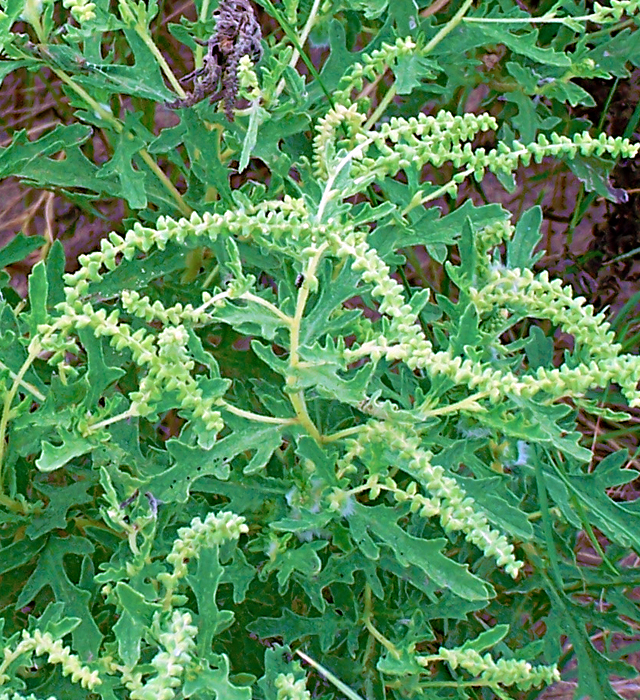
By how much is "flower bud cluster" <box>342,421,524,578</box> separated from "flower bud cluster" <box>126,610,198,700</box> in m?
0.27

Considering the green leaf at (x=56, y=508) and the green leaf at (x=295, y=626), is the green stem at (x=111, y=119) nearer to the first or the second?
the green leaf at (x=56, y=508)

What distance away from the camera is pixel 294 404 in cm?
Result: 114

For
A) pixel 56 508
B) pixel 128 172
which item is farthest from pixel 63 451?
pixel 128 172

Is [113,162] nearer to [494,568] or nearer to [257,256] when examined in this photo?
[257,256]

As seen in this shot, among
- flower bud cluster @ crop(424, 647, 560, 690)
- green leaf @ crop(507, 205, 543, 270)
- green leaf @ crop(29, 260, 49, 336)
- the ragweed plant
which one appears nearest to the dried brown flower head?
the ragweed plant

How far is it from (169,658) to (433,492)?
13.8 inches

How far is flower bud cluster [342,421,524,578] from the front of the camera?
1011 millimetres

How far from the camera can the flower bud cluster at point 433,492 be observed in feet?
3.32

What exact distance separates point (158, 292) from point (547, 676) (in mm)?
829

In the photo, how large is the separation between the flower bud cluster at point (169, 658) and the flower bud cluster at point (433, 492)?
269 millimetres

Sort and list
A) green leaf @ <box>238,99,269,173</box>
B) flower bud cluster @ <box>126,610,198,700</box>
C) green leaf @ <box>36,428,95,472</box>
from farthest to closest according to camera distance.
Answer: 1. green leaf @ <box>238,99,269,173</box>
2. green leaf @ <box>36,428,95,472</box>
3. flower bud cluster @ <box>126,610,198,700</box>

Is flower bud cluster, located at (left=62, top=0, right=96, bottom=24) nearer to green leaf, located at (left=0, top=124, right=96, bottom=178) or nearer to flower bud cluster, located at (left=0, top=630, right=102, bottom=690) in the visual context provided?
green leaf, located at (left=0, top=124, right=96, bottom=178)

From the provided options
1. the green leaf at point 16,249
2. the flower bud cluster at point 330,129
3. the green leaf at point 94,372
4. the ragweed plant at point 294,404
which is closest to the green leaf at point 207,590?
the ragweed plant at point 294,404

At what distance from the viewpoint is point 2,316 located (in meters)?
1.29
